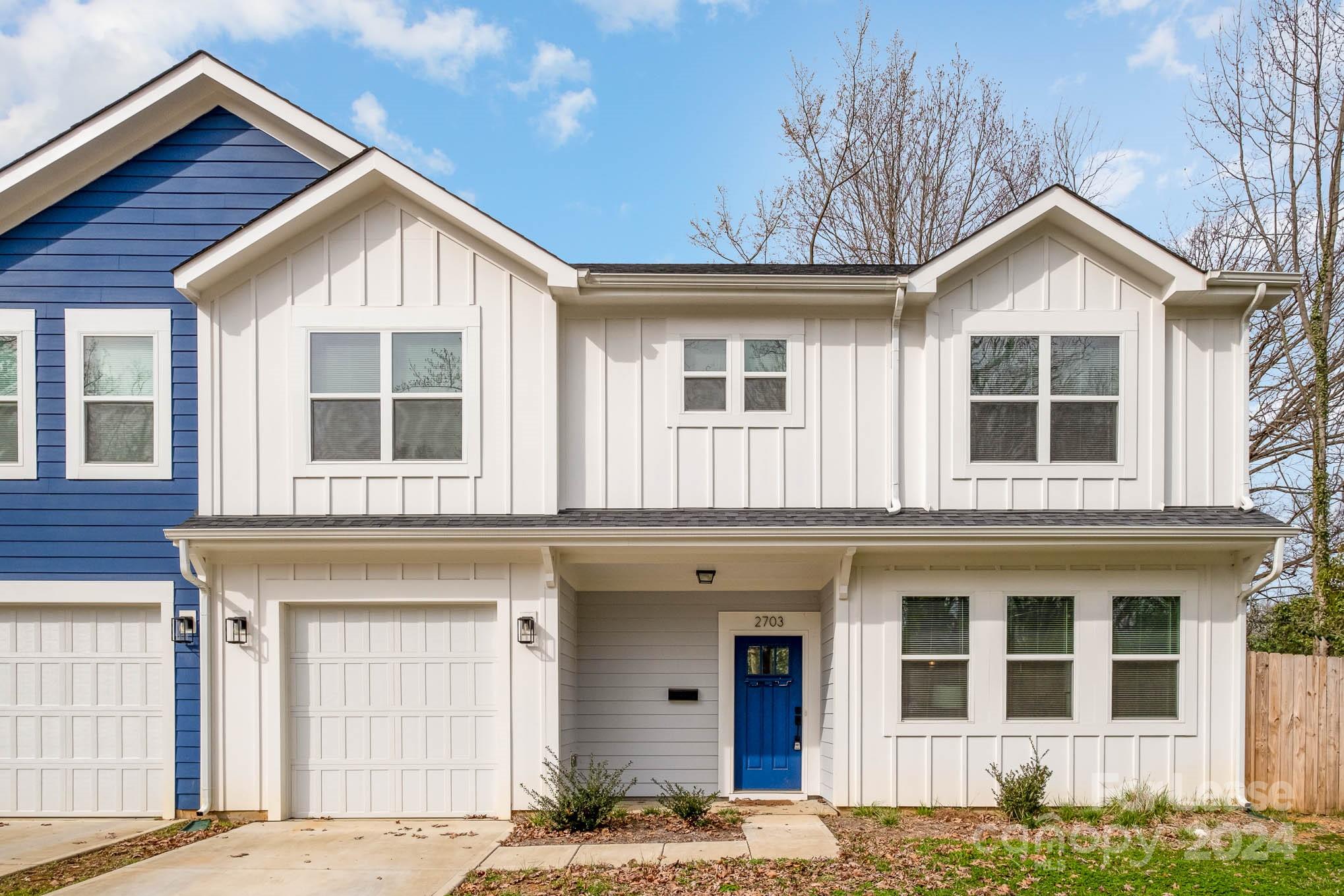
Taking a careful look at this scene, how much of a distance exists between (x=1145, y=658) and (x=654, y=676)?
17.2ft

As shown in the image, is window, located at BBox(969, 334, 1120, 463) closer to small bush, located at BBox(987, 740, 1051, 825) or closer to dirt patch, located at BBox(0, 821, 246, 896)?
small bush, located at BBox(987, 740, 1051, 825)

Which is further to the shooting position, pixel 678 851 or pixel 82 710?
pixel 82 710

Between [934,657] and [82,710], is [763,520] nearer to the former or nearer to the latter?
[934,657]

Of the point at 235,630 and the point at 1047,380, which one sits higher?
the point at 1047,380

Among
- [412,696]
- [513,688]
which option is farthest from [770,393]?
[412,696]

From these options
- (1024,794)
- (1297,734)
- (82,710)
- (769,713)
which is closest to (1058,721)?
(1024,794)

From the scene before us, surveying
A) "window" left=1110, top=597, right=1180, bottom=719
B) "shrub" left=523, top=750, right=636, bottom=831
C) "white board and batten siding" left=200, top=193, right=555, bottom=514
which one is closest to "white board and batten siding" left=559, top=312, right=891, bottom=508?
"white board and batten siding" left=200, top=193, right=555, bottom=514

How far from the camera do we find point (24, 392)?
31.2ft

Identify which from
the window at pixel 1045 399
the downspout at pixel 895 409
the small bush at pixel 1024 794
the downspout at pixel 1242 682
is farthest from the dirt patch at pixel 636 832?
the downspout at pixel 1242 682

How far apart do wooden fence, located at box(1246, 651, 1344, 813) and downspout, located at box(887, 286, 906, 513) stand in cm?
425

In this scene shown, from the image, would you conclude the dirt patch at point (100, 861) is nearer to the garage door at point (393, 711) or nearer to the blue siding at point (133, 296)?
the blue siding at point (133, 296)

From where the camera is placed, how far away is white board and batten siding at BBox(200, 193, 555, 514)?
9289mm

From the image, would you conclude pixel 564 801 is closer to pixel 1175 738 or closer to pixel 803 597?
pixel 803 597

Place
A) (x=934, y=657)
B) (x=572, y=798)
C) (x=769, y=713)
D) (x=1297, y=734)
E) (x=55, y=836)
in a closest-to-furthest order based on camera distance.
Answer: (x=572, y=798), (x=55, y=836), (x=934, y=657), (x=1297, y=734), (x=769, y=713)
